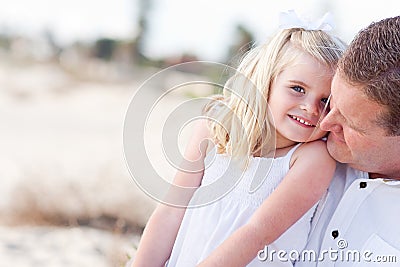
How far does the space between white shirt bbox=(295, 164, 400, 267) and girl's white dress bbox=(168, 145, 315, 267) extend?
0.04 metres

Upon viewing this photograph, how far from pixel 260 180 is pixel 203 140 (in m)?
0.21

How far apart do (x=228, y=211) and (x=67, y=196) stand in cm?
382

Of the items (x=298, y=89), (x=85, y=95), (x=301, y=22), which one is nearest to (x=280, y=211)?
(x=298, y=89)

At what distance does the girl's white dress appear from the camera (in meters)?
1.56

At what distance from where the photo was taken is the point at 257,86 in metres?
1.65

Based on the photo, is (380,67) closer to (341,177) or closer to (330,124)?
(330,124)

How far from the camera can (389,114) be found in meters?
1.39

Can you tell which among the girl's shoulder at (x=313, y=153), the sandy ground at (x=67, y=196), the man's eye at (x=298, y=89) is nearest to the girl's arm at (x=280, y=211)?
the girl's shoulder at (x=313, y=153)

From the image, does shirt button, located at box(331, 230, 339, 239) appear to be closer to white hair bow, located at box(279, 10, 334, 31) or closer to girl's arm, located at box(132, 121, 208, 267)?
girl's arm, located at box(132, 121, 208, 267)

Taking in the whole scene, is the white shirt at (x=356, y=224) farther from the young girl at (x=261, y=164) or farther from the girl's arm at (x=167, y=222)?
the girl's arm at (x=167, y=222)

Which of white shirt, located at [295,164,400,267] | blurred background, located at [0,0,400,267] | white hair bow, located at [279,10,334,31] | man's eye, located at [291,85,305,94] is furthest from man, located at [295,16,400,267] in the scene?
blurred background, located at [0,0,400,267]

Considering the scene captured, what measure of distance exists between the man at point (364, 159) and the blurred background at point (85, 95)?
38 centimetres

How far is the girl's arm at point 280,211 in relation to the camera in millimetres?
1485

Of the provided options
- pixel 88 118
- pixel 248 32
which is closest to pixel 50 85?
pixel 88 118
